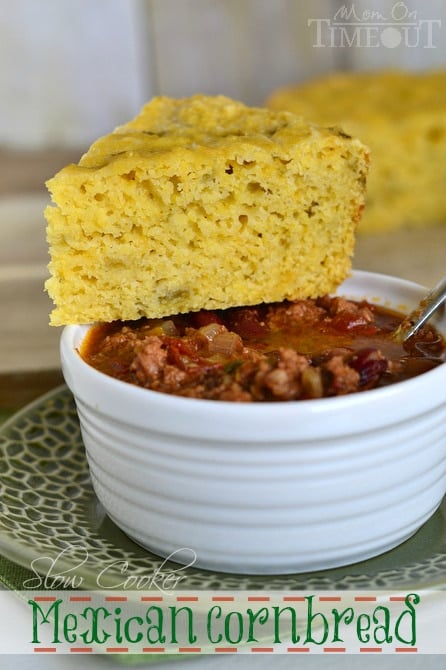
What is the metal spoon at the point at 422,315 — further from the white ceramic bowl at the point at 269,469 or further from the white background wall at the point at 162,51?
the white background wall at the point at 162,51

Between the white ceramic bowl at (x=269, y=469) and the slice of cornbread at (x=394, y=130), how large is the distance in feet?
7.55

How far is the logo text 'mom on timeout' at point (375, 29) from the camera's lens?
4707 millimetres

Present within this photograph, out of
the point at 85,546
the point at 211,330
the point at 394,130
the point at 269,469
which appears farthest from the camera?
the point at 394,130

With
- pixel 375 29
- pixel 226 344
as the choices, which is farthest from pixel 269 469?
pixel 375 29

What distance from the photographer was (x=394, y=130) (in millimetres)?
3803

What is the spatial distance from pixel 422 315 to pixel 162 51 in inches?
141

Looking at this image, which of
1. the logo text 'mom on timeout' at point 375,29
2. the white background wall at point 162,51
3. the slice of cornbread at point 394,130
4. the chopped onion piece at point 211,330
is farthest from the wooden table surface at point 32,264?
the logo text 'mom on timeout' at point 375,29

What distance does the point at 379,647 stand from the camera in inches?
63.4

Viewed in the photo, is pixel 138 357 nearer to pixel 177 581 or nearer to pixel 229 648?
pixel 177 581

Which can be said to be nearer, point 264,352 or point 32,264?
point 264,352

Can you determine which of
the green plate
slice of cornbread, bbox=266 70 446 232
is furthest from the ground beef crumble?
slice of cornbread, bbox=266 70 446 232

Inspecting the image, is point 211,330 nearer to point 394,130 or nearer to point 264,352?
point 264,352

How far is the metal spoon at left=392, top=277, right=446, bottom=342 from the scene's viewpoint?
6.56 feet

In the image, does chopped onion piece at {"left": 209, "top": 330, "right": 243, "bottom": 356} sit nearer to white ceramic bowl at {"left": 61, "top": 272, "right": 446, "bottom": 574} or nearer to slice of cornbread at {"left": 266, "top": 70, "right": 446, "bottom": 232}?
white ceramic bowl at {"left": 61, "top": 272, "right": 446, "bottom": 574}
